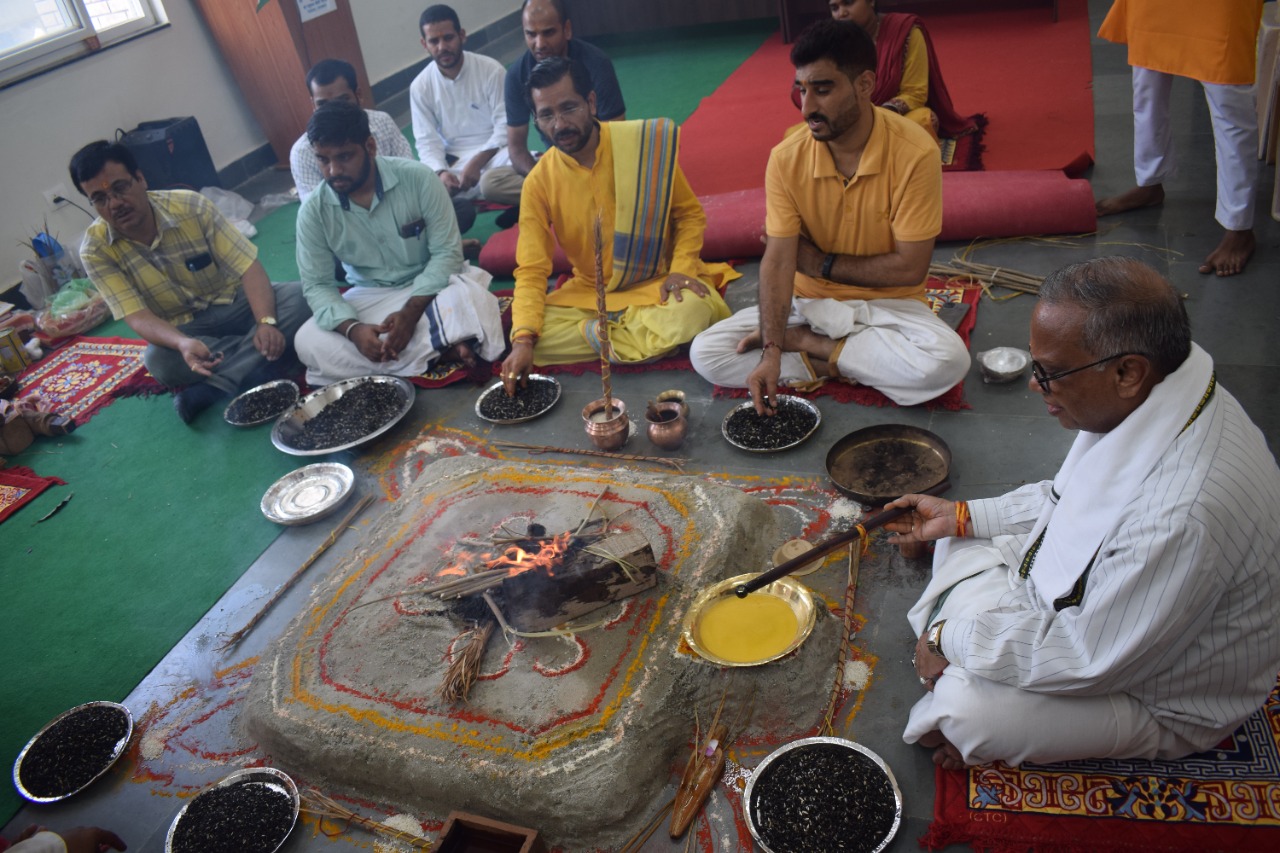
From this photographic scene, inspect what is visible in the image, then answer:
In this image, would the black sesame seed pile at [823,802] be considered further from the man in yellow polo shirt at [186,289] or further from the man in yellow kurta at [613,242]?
the man in yellow polo shirt at [186,289]

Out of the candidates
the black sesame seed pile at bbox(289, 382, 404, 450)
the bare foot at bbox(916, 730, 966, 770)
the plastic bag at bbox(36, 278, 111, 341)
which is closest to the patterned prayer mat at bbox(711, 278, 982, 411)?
the black sesame seed pile at bbox(289, 382, 404, 450)

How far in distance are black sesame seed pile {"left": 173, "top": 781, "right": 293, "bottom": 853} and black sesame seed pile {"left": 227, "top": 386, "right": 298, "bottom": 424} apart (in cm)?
271

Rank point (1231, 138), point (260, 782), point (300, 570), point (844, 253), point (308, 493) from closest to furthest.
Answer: point (260, 782), point (300, 570), point (844, 253), point (308, 493), point (1231, 138)

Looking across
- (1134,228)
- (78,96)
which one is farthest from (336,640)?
(78,96)

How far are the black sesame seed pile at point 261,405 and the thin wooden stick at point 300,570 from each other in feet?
3.99

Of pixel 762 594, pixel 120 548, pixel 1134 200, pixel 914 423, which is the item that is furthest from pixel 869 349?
pixel 120 548

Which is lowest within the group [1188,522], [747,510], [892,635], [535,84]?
[892,635]

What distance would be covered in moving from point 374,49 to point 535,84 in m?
7.31

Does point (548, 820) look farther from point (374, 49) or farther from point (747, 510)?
point (374, 49)

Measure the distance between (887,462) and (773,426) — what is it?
A: 59cm

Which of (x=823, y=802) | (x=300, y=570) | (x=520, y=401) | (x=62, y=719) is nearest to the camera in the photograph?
(x=823, y=802)

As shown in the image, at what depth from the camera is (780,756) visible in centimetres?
279

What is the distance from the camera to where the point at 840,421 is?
436 cm

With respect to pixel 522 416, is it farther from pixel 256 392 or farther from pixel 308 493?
pixel 256 392
